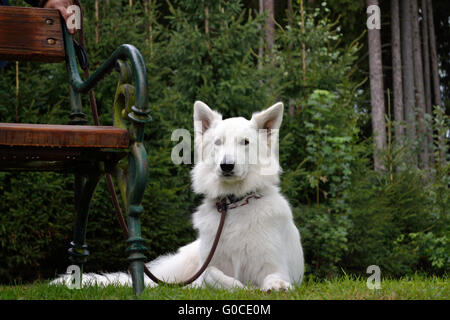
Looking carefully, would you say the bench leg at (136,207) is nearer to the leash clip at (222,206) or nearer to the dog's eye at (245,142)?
the leash clip at (222,206)

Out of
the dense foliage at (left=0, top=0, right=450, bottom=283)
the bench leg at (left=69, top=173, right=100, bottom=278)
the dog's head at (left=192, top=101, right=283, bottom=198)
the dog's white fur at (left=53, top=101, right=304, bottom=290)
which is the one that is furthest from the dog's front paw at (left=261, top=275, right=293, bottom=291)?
the dense foliage at (left=0, top=0, right=450, bottom=283)

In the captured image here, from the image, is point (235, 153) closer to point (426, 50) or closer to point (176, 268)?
point (176, 268)

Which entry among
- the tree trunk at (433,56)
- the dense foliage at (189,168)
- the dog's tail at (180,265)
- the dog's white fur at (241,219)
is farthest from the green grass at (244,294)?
the tree trunk at (433,56)

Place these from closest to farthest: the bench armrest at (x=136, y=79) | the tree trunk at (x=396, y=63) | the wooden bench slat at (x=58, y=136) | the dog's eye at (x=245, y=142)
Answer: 1. the wooden bench slat at (x=58, y=136)
2. the bench armrest at (x=136, y=79)
3. the dog's eye at (x=245, y=142)
4. the tree trunk at (x=396, y=63)

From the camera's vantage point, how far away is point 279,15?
1599 centimetres

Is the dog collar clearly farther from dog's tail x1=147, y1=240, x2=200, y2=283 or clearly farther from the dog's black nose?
dog's tail x1=147, y1=240, x2=200, y2=283

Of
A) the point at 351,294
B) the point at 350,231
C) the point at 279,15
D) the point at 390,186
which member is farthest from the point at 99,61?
the point at 279,15

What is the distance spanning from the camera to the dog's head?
3475mm

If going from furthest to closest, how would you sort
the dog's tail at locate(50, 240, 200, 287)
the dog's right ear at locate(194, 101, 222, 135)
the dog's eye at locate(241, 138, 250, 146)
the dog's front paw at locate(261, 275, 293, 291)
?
the dog's tail at locate(50, 240, 200, 287), the dog's right ear at locate(194, 101, 222, 135), the dog's eye at locate(241, 138, 250, 146), the dog's front paw at locate(261, 275, 293, 291)

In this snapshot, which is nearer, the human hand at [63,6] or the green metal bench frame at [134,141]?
the green metal bench frame at [134,141]

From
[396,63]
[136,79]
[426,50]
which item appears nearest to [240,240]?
[136,79]

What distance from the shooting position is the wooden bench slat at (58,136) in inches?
81.9

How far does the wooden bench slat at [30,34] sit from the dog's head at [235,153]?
3.64ft

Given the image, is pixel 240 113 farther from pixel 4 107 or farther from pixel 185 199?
pixel 4 107
